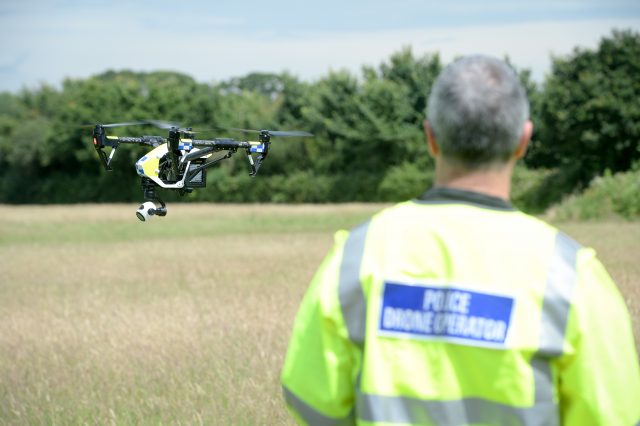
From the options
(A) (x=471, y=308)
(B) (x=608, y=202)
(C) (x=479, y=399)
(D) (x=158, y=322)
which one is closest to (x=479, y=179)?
(A) (x=471, y=308)

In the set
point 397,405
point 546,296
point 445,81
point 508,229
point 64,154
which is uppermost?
point 445,81

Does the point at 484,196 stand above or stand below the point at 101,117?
above

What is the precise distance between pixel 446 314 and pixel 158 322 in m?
10.5

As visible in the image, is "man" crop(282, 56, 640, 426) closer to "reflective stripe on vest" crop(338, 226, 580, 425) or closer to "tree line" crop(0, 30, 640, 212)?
"reflective stripe on vest" crop(338, 226, 580, 425)

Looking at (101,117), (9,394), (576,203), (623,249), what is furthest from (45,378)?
(101,117)

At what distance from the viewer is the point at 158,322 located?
12891 millimetres

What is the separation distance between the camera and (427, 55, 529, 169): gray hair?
2.74 metres

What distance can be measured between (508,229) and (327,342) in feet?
1.98

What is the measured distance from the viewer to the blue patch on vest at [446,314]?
2740 mm

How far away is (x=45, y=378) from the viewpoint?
369 inches

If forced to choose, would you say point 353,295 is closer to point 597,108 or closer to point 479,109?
point 479,109

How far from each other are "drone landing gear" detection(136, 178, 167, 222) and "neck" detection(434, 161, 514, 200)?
1209 mm

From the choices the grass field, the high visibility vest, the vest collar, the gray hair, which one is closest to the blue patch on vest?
the high visibility vest

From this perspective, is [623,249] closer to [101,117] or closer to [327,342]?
[327,342]
